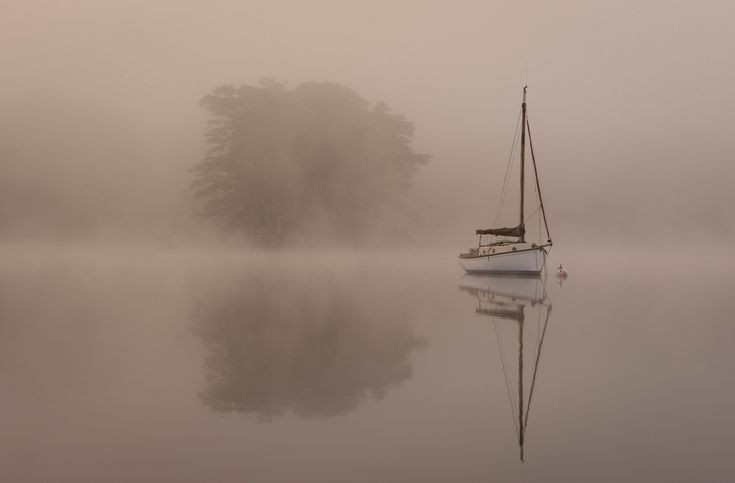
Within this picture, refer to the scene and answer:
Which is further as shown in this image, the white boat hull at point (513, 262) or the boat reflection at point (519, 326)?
the white boat hull at point (513, 262)

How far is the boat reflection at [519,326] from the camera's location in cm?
871

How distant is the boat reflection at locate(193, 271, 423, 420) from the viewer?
868 cm

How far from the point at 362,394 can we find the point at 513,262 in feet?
95.6

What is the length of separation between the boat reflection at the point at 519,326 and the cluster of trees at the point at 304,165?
3713 cm

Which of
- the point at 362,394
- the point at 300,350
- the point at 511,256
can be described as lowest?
the point at 362,394

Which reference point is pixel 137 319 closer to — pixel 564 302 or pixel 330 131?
pixel 564 302

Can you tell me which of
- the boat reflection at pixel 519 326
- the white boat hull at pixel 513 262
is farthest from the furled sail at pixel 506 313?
the white boat hull at pixel 513 262

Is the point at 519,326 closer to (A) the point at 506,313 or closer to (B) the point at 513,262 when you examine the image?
(A) the point at 506,313

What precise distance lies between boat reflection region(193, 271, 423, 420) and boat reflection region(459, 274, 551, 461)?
72.3 inches

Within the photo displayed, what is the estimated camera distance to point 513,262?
36750 mm

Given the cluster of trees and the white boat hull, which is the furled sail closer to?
the white boat hull

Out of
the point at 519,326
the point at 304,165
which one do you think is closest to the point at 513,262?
the point at 519,326

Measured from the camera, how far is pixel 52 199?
291 ft

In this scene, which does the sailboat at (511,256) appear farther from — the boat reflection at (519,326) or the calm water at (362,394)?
the calm water at (362,394)
